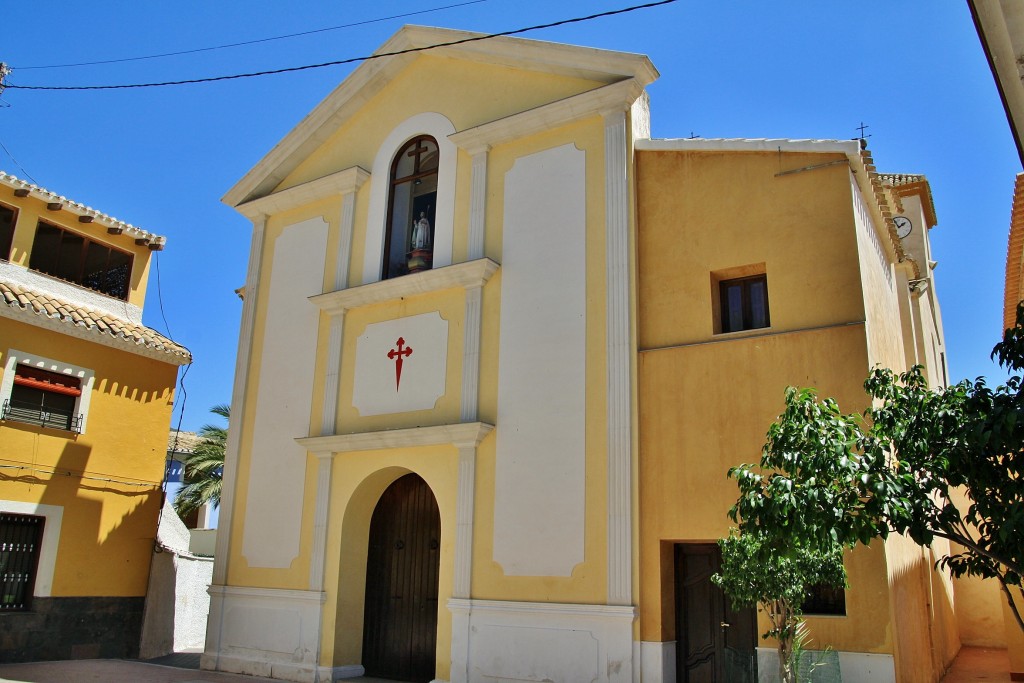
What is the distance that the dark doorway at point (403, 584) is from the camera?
501 inches

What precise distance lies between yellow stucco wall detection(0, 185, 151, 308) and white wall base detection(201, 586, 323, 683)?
6598mm

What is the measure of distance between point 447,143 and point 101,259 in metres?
7.55

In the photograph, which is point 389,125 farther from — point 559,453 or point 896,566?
point 896,566

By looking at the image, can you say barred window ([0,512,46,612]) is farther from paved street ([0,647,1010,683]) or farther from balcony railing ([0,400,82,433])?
balcony railing ([0,400,82,433])

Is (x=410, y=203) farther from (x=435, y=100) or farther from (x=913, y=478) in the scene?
(x=913, y=478)

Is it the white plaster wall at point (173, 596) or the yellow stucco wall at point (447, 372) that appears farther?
the white plaster wall at point (173, 596)

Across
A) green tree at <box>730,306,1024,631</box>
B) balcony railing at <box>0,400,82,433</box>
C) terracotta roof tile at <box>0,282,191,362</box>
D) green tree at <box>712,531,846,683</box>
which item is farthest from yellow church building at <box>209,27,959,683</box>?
green tree at <box>730,306,1024,631</box>

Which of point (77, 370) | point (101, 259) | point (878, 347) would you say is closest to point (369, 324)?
point (77, 370)

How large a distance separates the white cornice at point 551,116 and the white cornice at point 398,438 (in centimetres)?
441

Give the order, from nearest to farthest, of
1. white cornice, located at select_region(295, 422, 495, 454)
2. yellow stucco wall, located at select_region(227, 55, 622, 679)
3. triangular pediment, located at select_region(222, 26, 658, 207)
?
1. yellow stucco wall, located at select_region(227, 55, 622, 679)
2. white cornice, located at select_region(295, 422, 495, 454)
3. triangular pediment, located at select_region(222, 26, 658, 207)

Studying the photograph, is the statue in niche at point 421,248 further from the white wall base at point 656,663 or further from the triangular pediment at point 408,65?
the white wall base at point 656,663

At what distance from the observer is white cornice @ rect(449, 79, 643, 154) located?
12.1 metres

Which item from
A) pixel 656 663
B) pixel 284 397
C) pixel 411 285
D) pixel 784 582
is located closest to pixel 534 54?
pixel 411 285

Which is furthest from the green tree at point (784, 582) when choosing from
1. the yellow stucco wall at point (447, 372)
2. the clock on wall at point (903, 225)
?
the clock on wall at point (903, 225)
